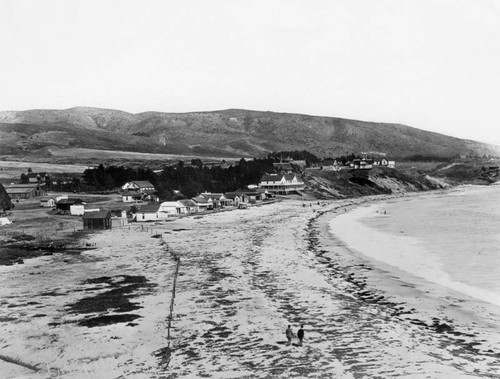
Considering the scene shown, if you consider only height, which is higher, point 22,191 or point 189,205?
point 22,191

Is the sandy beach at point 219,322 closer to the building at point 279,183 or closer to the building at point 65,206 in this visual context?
the building at point 65,206

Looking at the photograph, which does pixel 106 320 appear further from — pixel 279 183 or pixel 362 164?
pixel 362 164

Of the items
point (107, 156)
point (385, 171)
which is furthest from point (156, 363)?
point (107, 156)

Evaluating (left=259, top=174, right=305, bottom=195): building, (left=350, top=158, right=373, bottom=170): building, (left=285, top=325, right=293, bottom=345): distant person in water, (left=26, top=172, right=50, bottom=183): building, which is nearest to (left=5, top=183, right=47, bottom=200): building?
(left=26, top=172, right=50, bottom=183): building

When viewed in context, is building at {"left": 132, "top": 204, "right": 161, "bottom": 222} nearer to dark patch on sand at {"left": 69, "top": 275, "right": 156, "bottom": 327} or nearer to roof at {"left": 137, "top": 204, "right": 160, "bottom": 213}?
roof at {"left": 137, "top": 204, "right": 160, "bottom": 213}

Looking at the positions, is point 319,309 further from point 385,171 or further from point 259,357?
point 385,171

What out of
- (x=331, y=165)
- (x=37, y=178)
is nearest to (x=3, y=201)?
(x=37, y=178)
